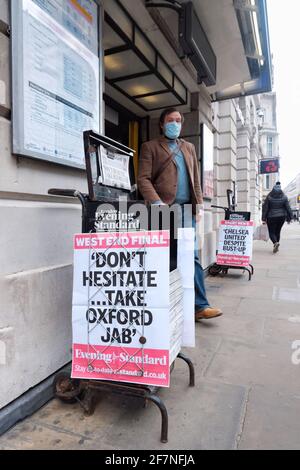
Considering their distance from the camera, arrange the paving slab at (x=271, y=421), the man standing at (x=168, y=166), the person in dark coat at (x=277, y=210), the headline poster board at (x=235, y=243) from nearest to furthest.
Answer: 1. the paving slab at (x=271, y=421)
2. the man standing at (x=168, y=166)
3. the headline poster board at (x=235, y=243)
4. the person in dark coat at (x=277, y=210)

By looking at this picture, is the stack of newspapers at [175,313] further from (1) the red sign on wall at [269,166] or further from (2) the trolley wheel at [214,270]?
(1) the red sign on wall at [269,166]

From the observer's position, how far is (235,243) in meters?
5.77

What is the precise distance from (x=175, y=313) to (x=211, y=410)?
1.98 feet

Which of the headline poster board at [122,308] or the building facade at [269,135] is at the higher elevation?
the building facade at [269,135]

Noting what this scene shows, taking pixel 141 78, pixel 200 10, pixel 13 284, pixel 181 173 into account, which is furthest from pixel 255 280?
pixel 13 284

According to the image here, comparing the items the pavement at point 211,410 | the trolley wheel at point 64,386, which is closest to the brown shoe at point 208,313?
the pavement at point 211,410

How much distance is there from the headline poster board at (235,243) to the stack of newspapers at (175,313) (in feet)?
12.9

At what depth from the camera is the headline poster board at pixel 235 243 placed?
18.7 feet

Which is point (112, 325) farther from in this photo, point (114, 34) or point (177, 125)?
point (114, 34)

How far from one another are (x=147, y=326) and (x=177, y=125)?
1836 millimetres

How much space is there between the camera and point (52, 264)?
2.12 m

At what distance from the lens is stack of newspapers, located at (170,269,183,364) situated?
179cm

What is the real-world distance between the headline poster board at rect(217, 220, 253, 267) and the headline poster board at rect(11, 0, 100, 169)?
385 cm
